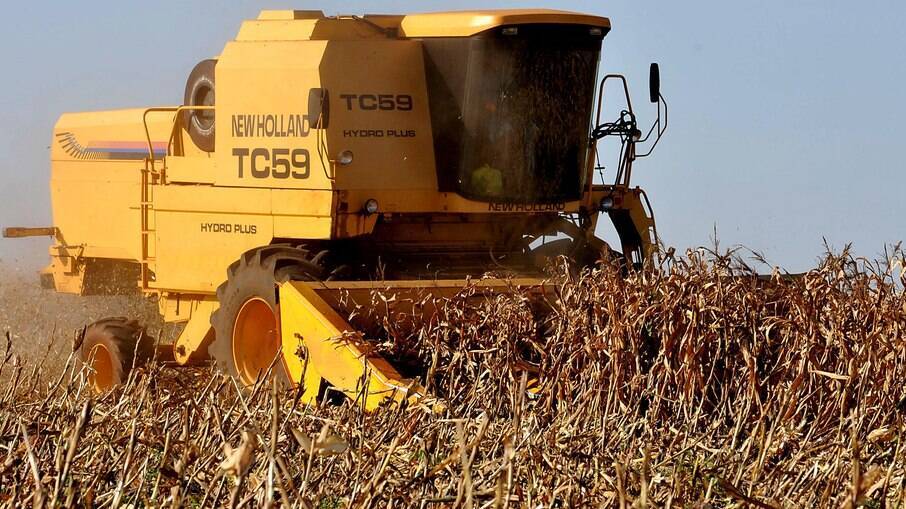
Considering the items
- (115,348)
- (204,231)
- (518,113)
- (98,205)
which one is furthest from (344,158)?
(98,205)

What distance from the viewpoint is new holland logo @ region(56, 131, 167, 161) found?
35.9ft

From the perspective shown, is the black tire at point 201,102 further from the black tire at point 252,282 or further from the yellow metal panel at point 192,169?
the black tire at point 252,282

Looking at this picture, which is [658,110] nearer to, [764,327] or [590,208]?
[590,208]

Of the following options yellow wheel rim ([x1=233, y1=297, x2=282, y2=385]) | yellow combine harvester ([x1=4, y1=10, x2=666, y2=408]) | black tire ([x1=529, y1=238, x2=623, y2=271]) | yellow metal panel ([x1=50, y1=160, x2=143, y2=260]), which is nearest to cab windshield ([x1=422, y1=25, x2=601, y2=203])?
yellow combine harvester ([x1=4, y1=10, x2=666, y2=408])

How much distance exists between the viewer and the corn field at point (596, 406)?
12.5ft

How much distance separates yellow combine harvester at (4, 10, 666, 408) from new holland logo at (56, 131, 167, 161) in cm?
88

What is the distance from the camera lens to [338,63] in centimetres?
879

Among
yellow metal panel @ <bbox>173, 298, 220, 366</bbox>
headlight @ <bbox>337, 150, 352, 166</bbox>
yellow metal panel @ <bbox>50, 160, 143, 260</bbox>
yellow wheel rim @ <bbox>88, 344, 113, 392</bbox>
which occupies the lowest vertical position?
yellow wheel rim @ <bbox>88, 344, 113, 392</bbox>

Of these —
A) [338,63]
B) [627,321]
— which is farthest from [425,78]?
[627,321]

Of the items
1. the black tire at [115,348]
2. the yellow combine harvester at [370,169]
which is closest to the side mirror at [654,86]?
the yellow combine harvester at [370,169]

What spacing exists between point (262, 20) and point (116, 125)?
2.61m

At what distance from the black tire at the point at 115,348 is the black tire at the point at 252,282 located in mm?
1014

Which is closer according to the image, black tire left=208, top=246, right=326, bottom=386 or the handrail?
black tire left=208, top=246, right=326, bottom=386

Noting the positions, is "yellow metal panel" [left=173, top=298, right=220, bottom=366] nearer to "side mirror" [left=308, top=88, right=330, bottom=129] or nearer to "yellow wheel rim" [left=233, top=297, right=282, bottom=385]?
"yellow wheel rim" [left=233, top=297, right=282, bottom=385]
